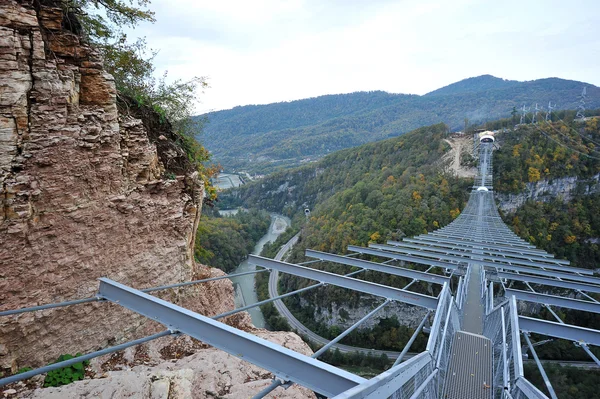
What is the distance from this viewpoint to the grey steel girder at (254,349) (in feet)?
6.42

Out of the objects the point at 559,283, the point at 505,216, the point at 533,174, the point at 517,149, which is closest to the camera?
the point at 559,283

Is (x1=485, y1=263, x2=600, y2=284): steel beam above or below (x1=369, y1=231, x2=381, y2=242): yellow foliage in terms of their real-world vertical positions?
above

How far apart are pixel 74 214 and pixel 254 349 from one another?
11.5 ft

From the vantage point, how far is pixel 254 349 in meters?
2.30

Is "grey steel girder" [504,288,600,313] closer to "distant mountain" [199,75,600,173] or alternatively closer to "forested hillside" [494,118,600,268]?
"forested hillside" [494,118,600,268]

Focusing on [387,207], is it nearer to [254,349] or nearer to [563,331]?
[563,331]

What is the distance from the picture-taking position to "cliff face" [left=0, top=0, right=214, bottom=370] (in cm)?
365

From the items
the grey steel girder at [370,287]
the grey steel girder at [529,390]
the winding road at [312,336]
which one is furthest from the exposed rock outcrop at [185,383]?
the winding road at [312,336]

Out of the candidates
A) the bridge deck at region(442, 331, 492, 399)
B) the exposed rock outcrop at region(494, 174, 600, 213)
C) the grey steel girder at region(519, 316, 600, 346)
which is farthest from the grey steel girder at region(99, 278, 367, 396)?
the exposed rock outcrop at region(494, 174, 600, 213)

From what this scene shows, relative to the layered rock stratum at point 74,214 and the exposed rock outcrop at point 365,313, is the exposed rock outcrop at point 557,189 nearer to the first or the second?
the exposed rock outcrop at point 365,313

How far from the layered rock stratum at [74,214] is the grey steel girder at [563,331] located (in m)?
3.68

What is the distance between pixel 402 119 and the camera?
154m

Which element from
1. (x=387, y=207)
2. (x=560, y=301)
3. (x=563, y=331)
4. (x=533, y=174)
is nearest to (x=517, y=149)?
(x=533, y=174)

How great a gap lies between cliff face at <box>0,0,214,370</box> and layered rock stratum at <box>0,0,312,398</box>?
0.01 meters
